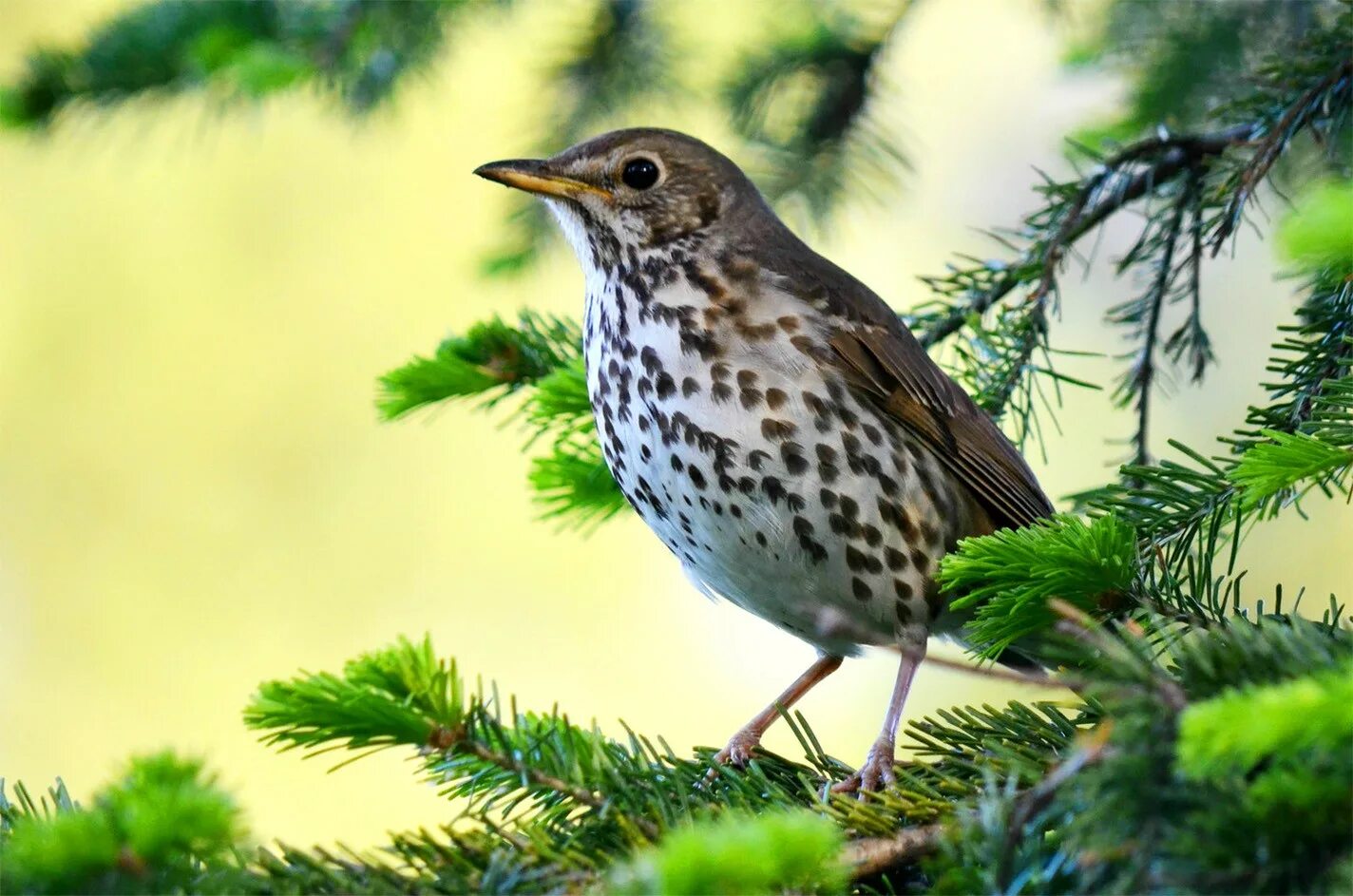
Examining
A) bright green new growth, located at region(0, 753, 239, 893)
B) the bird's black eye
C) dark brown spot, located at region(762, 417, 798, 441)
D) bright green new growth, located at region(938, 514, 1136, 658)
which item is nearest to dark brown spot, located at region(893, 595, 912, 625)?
dark brown spot, located at region(762, 417, 798, 441)

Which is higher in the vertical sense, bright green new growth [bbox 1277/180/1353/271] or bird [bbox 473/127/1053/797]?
bird [bbox 473/127/1053/797]

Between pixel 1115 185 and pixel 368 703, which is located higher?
pixel 1115 185

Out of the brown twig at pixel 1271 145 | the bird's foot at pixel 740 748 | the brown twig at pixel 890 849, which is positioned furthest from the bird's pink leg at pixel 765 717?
the brown twig at pixel 1271 145

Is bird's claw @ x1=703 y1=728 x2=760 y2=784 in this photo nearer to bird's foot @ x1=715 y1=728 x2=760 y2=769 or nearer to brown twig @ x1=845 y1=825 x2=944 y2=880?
bird's foot @ x1=715 y1=728 x2=760 y2=769

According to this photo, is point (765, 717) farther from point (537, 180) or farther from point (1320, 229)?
point (1320, 229)

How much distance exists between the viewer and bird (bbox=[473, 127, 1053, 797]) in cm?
246

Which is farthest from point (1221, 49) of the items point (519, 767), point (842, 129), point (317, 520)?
point (317, 520)

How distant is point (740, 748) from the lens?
8.00ft

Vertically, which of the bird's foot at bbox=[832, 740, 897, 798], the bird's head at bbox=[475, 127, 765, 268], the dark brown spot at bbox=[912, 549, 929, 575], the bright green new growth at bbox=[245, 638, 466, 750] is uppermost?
the bird's head at bbox=[475, 127, 765, 268]

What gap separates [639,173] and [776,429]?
0.79m

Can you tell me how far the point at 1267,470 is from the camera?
1.67 metres

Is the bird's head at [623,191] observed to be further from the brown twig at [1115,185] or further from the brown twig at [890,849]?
the brown twig at [890,849]

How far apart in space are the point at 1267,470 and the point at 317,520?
509 cm

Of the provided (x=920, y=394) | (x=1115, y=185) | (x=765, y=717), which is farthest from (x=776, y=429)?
(x=1115, y=185)
